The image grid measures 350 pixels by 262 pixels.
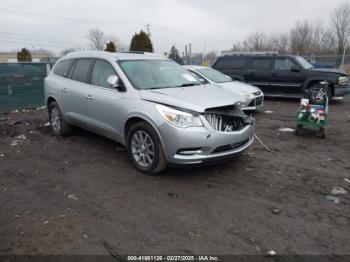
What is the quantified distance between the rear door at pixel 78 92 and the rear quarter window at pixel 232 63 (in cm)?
800

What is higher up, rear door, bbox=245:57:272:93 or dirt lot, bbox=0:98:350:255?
rear door, bbox=245:57:272:93

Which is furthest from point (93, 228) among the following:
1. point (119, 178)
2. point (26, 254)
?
point (119, 178)

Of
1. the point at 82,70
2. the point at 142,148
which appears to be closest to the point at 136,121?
the point at 142,148

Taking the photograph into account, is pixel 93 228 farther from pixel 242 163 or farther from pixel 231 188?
pixel 242 163

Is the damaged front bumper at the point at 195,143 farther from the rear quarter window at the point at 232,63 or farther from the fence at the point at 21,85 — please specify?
the rear quarter window at the point at 232,63

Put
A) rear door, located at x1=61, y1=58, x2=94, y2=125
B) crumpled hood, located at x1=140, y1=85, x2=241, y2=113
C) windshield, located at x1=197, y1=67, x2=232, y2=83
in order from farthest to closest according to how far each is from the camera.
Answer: windshield, located at x1=197, y1=67, x2=232, y2=83 → rear door, located at x1=61, y1=58, x2=94, y2=125 → crumpled hood, located at x1=140, y1=85, x2=241, y2=113

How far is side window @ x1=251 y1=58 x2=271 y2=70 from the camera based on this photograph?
1202 centimetres

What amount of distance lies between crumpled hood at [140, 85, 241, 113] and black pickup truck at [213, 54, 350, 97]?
24.7 feet

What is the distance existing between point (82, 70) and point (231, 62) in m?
8.25

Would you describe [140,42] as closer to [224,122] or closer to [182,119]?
[224,122]

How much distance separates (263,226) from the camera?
127 inches

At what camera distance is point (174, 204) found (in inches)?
146

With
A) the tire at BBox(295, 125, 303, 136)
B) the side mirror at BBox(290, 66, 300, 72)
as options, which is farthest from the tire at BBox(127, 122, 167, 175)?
the side mirror at BBox(290, 66, 300, 72)

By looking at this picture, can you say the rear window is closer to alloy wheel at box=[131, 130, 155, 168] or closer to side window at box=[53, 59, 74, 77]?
side window at box=[53, 59, 74, 77]
